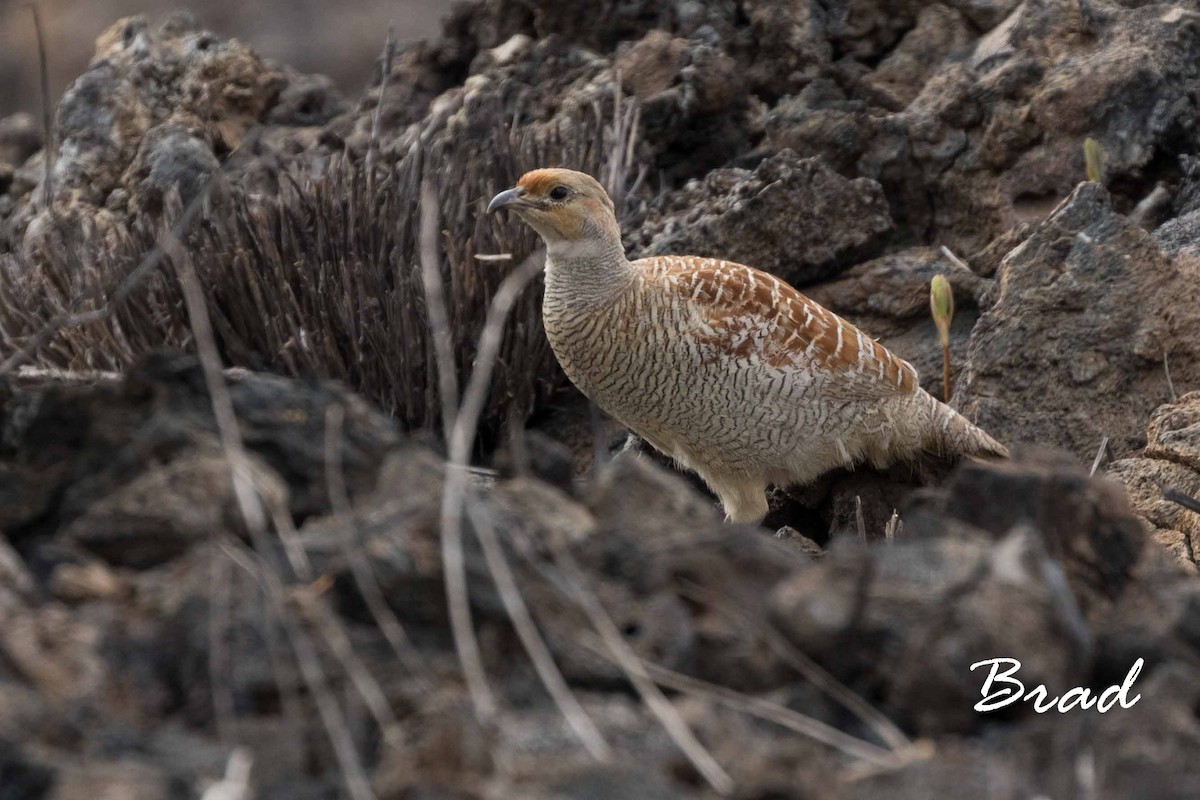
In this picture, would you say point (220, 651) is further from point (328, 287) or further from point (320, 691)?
point (328, 287)

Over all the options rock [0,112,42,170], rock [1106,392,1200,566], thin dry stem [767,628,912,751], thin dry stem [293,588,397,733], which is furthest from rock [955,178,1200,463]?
rock [0,112,42,170]

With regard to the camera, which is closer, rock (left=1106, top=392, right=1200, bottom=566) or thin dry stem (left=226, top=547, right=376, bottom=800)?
thin dry stem (left=226, top=547, right=376, bottom=800)

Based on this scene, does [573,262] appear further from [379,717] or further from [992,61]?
[379,717]

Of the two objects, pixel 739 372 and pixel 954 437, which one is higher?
pixel 739 372

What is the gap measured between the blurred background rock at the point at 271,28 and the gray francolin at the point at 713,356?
12.2 meters

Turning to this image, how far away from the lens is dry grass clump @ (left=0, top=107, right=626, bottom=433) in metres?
5.79

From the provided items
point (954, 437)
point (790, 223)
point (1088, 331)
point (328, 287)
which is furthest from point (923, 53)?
point (328, 287)

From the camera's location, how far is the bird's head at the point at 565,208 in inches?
211

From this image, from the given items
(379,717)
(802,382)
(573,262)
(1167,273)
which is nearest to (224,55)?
(573,262)

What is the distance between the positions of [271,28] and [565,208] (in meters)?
15.1

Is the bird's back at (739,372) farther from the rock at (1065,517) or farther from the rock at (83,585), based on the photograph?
the rock at (83,585)

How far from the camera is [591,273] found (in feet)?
17.8

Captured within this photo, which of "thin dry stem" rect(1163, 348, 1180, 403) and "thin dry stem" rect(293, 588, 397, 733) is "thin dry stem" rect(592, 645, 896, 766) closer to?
"thin dry stem" rect(293, 588, 397, 733)
